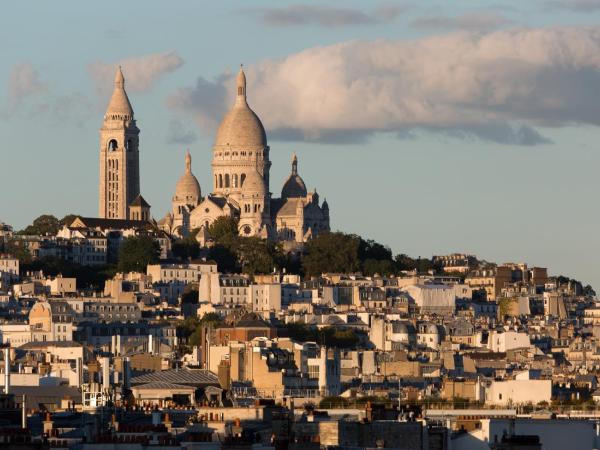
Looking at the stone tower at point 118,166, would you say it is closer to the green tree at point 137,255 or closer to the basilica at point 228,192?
the basilica at point 228,192

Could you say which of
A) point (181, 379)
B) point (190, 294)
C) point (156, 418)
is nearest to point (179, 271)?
point (190, 294)

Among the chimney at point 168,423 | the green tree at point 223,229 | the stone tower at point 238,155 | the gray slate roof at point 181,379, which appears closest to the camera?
the chimney at point 168,423

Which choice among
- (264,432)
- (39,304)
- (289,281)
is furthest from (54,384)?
(289,281)

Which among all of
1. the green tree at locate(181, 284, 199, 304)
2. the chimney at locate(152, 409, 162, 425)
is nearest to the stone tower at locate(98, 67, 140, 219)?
the green tree at locate(181, 284, 199, 304)

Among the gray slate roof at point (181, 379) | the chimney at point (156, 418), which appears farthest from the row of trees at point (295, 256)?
the chimney at point (156, 418)

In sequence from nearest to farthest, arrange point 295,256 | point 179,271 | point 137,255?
point 179,271 → point 137,255 → point 295,256

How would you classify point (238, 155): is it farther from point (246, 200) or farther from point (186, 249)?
point (186, 249)

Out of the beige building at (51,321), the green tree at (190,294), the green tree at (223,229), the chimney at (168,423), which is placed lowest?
the chimney at (168,423)

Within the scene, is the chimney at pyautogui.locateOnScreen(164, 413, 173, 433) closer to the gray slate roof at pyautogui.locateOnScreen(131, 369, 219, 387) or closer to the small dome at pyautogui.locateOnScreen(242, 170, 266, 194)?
the gray slate roof at pyautogui.locateOnScreen(131, 369, 219, 387)
